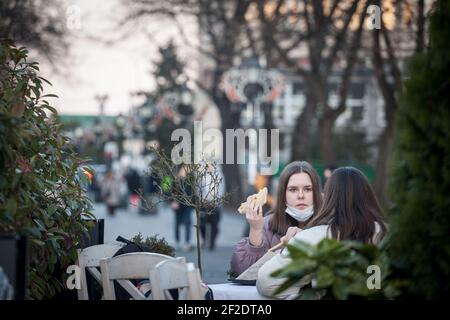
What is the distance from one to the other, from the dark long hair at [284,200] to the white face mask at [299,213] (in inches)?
1.9

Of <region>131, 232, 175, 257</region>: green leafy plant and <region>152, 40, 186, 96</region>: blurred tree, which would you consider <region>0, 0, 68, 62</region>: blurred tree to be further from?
<region>131, 232, 175, 257</region>: green leafy plant

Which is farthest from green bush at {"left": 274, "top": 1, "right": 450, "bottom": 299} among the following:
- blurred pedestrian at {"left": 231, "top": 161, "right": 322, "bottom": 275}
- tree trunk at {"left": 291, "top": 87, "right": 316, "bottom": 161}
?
tree trunk at {"left": 291, "top": 87, "right": 316, "bottom": 161}

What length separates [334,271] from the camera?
5695 millimetres

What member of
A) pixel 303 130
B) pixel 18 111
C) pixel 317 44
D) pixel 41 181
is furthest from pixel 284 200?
A: pixel 303 130

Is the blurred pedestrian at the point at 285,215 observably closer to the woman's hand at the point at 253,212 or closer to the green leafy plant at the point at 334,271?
the woman's hand at the point at 253,212

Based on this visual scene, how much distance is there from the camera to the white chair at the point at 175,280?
20.1 ft

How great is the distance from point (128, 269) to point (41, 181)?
1165 mm

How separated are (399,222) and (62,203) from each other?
10.9 feet

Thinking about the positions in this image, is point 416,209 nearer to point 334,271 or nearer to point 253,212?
point 334,271

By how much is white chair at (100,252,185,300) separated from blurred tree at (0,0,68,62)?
19780 millimetres

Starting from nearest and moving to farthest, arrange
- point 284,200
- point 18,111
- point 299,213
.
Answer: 1. point 18,111
2. point 299,213
3. point 284,200

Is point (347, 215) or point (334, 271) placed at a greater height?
point (347, 215)

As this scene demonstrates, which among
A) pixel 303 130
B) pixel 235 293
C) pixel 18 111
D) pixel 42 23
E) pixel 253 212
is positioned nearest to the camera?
pixel 18 111

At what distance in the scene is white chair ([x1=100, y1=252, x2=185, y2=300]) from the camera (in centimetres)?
693
